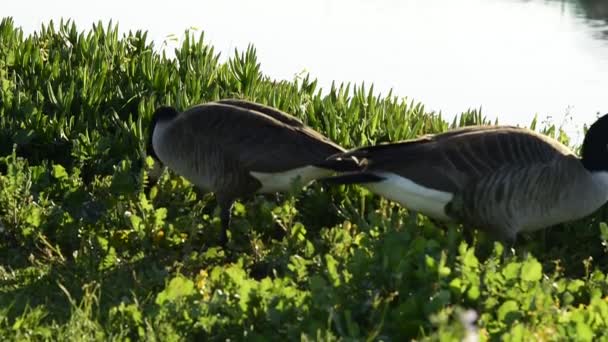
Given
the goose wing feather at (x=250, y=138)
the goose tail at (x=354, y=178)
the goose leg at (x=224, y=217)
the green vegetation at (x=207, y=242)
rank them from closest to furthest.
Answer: the green vegetation at (x=207, y=242)
the goose tail at (x=354, y=178)
the goose wing feather at (x=250, y=138)
the goose leg at (x=224, y=217)

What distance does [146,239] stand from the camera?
7.47 meters

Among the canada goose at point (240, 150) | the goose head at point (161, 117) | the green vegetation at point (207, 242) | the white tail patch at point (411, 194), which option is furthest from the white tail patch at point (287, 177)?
Result: the goose head at point (161, 117)

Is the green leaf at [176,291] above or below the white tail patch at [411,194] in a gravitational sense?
below

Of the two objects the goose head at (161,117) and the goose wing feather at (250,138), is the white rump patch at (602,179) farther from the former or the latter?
the goose head at (161,117)

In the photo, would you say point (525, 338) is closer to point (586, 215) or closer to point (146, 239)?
point (586, 215)

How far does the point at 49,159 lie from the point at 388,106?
251 cm

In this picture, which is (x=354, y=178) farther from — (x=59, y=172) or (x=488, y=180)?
(x=59, y=172)

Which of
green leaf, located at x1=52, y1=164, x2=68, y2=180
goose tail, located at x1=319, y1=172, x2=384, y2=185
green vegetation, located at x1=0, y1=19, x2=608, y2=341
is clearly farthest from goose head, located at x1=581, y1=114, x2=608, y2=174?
green leaf, located at x1=52, y1=164, x2=68, y2=180

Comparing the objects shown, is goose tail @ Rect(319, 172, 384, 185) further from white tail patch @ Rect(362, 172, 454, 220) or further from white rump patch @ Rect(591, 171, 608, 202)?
white rump patch @ Rect(591, 171, 608, 202)

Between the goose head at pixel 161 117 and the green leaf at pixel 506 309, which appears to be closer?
the green leaf at pixel 506 309

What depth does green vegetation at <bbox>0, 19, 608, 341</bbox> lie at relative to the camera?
5.75 m

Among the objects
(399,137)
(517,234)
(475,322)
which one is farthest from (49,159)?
(475,322)

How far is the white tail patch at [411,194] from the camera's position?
711 centimetres

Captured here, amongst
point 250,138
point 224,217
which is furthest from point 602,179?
point 224,217
